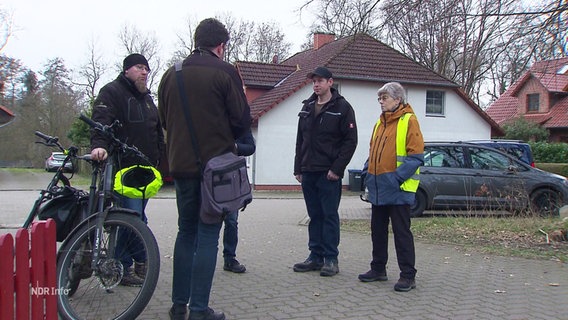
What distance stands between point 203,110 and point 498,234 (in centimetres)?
620

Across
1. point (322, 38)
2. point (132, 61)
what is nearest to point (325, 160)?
point (132, 61)

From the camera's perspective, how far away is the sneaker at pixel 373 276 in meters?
5.36

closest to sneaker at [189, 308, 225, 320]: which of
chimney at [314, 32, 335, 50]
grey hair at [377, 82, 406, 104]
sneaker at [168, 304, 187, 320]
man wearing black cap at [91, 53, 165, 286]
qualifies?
sneaker at [168, 304, 187, 320]

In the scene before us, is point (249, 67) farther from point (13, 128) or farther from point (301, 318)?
point (13, 128)

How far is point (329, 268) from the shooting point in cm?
558

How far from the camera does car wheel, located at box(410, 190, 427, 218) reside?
39.1 feet

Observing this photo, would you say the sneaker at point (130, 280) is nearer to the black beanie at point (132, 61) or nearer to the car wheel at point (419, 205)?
the black beanie at point (132, 61)

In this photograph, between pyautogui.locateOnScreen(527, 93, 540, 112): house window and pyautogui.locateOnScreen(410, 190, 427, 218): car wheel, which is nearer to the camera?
pyautogui.locateOnScreen(410, 190, 427, 218): car wheel

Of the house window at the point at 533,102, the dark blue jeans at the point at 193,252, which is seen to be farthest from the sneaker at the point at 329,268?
the house window at the point at 533,102

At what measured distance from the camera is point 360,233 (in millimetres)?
8914

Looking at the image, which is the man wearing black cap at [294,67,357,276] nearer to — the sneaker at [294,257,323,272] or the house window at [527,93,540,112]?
the sneaker at [294,257,323,272]

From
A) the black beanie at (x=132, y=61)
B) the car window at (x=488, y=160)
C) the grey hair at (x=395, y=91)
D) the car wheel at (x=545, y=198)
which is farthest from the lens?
the car window at (x=488, y=160)

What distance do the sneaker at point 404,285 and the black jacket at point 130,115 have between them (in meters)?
2.63

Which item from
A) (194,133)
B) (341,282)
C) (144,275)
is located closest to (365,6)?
(341,282)
